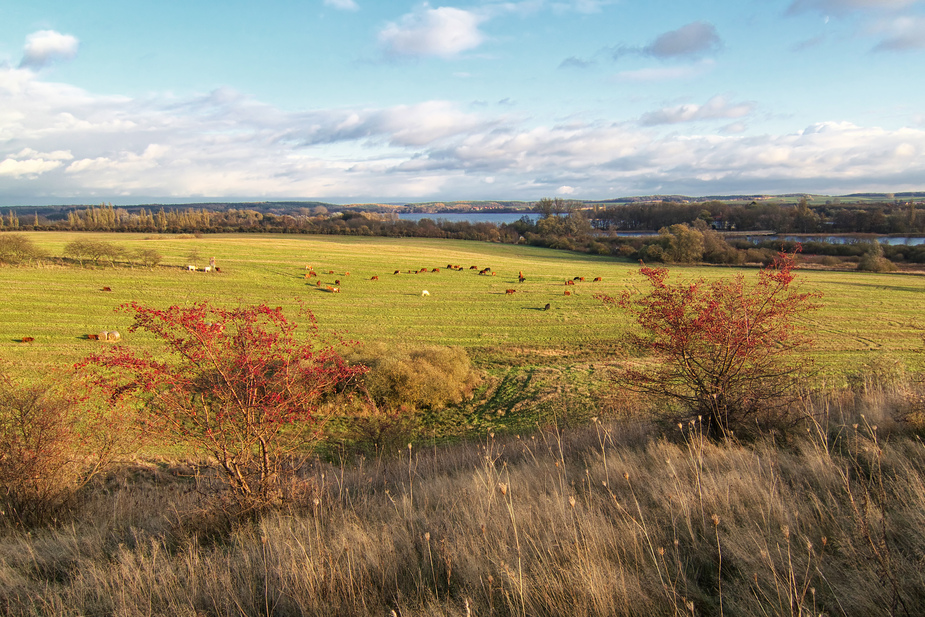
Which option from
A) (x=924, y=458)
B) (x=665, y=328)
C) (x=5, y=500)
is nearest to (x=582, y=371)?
(x=665, y=328)

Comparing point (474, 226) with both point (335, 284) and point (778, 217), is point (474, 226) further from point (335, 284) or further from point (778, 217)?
point (778, 217)

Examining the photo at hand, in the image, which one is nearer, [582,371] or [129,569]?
[129,569]

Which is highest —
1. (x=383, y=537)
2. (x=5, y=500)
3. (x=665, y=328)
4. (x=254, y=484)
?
(x=665, y=328)

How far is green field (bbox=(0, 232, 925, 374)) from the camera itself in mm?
24312

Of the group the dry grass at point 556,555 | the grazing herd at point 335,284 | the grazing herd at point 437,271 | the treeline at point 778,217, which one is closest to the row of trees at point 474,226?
the treeline at point 778,217

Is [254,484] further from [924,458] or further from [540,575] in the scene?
[924,458]

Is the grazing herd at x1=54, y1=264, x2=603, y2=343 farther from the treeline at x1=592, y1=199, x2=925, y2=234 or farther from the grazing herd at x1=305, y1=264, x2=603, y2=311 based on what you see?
the treeline at x1=592, y1=199, x2=925, y2=234

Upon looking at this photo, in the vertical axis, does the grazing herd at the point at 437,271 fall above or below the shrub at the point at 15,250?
below

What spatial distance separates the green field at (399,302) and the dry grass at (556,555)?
13910 millimetres

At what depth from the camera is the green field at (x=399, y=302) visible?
79.8ft

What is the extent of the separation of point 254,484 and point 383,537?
269 centimetres

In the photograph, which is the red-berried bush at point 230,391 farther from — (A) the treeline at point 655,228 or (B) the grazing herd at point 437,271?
(A) the treeline at point 655,228

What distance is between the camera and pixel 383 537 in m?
4.24

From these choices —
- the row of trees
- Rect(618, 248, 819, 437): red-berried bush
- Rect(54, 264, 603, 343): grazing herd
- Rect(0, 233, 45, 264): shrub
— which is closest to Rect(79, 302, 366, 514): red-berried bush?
Rect(618, 248, 819, 437): red-berried bush
